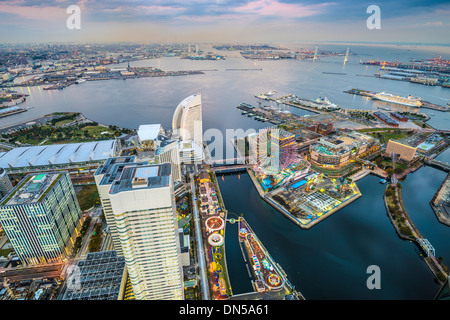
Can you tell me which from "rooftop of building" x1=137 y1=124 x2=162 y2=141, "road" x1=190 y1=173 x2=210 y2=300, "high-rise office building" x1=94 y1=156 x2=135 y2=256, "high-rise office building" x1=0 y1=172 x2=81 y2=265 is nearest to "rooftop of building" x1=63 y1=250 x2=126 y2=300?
"high-rise office building" x1=94 y1=156 x2=135 y2=256

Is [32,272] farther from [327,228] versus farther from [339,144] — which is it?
[339,144]

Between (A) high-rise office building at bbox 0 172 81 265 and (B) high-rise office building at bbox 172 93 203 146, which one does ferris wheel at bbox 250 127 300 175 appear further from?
(A) high-rise office building at bbox 0 172 81 265

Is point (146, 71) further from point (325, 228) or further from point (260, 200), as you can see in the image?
point (325, 228)

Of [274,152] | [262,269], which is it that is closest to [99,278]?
[262,269]

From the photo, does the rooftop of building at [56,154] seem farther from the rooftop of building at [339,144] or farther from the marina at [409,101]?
the marina at [409,101]

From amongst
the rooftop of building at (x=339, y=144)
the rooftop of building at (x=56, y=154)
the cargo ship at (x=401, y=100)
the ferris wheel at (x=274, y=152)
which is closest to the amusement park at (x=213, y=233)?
the ferris wheel at (x=274, y=152)
